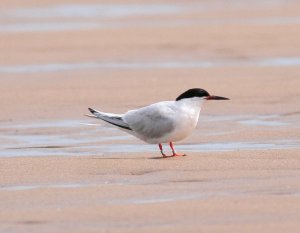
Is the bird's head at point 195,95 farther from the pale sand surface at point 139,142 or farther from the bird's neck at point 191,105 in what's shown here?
the pale sand surface at point 139,142

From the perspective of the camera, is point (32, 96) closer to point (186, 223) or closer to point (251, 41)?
point (251, 41)

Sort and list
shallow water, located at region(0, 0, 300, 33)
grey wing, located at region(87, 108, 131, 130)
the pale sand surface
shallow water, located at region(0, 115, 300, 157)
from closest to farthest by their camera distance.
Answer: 1. the pale sand surface
2. grey wing, located at region(87, 108, 131, 130)
3. shallow water, located at region(0, 115, 300, 157)
4. shallow water, located at region(0, 0, 300, 33)


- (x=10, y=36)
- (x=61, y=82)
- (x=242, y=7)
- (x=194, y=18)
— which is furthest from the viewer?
(x=242, y=7)

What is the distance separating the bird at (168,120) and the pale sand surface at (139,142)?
213 millimetres

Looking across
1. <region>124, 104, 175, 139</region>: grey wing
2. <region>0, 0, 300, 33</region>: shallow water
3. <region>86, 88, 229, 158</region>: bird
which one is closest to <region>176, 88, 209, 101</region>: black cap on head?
<region>86, 88, 229, 158</region>: bird

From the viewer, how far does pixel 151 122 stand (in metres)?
9.54

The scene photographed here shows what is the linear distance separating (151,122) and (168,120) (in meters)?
0.19

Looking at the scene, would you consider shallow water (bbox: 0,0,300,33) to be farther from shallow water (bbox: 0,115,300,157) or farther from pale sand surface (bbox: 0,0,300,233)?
A: shallow water (bbox: 0,115,300,157)

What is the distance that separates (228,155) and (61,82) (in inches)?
213

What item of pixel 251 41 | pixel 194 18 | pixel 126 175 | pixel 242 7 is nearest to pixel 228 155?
pixel 126 175

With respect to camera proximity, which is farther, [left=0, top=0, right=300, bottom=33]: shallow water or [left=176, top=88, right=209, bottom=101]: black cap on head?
[left=0, top=0, right=300, bottom=33]: shallow water

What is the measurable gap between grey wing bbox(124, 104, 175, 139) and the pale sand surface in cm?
24

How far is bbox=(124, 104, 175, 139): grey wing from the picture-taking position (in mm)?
9438

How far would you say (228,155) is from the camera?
9.12 metres
